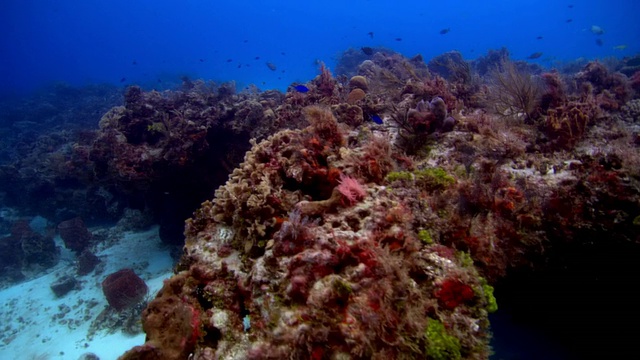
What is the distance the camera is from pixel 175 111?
10.3 m

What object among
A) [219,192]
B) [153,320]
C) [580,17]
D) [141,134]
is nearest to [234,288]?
[153,320]

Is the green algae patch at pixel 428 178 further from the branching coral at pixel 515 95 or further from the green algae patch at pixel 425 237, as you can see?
the branching coral at pixel 515 95

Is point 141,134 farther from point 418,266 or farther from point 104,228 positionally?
point 418,266

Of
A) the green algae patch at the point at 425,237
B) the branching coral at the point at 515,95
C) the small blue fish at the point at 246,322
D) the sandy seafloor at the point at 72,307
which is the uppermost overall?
the branching coral at the point at 515,95

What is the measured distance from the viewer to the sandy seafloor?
25.5ft

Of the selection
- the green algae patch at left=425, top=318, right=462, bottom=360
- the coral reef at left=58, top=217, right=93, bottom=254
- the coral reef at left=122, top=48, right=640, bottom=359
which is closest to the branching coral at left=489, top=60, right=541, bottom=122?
the coral reef at left=122, top=48, right=640, bottom=359

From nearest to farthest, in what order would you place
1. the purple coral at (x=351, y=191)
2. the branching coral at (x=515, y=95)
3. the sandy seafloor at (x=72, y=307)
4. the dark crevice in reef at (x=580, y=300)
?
the purple coral at (x=351, y=191), the dark crevice in reef at (x=580, y=300), the branching coral at (x=515, y=95), the sandy seafloor at (x=72, y=307)

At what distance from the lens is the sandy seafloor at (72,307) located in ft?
25.5

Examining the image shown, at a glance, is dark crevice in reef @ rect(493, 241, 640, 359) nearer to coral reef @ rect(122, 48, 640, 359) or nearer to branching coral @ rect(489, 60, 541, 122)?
coral reef @ rect(122, 48, 640, 359)

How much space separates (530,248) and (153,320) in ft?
13.3

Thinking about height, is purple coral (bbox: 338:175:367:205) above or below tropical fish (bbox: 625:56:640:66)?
below

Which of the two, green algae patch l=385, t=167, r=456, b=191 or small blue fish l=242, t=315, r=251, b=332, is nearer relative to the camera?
small blue fish l=242, t=315, r=251, b=332

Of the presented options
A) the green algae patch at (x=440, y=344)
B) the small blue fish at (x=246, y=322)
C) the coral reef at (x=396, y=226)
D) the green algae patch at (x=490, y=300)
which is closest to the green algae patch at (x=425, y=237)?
the coral reef at (x=396, y=226)

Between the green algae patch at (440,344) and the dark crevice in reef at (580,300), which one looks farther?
the dark crevice in reef at (580,300)
